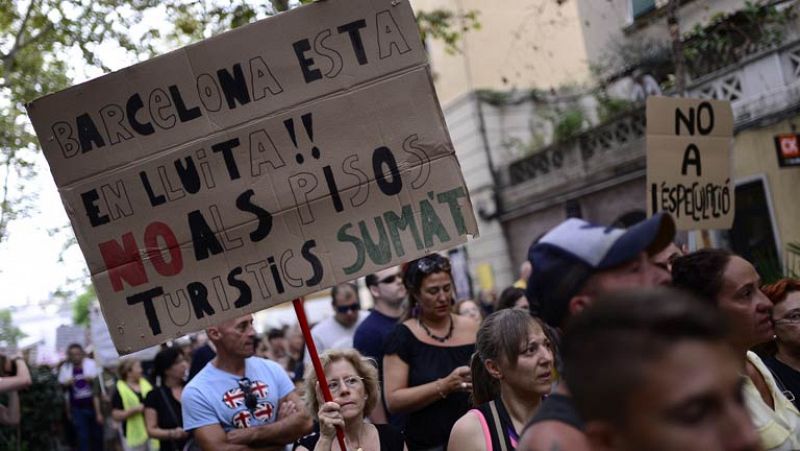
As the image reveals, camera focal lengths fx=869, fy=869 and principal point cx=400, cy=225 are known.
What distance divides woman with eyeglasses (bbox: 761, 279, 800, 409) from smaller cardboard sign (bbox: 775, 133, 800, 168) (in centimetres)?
818

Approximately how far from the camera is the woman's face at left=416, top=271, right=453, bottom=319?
16.6ft

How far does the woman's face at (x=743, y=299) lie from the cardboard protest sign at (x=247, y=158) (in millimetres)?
1133

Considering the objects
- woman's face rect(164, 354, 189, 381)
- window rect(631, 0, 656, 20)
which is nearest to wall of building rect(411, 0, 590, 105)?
window rect(631, 0, 656, 20)

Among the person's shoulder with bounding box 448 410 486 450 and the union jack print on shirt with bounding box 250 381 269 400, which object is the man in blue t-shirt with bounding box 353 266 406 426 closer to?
the union jack print on shirt with bounding box 250 381 269 400

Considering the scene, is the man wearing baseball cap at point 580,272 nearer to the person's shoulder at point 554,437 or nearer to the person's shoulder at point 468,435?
the person's shoulder at point 554,437

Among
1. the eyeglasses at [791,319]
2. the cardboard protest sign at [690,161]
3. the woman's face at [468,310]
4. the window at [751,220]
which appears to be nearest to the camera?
the eyeglasses at [791,319]

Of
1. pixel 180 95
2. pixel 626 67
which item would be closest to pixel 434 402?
pixel 180 95

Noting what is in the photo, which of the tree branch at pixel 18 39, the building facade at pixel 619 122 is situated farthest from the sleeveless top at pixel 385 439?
the tree branch at pixel 18 39

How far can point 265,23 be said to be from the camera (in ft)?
12.5

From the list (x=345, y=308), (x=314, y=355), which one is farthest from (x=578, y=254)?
(x=345, y=308)

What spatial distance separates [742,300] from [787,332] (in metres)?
0.85

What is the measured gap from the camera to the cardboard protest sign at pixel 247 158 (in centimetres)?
378

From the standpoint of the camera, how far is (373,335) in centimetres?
605

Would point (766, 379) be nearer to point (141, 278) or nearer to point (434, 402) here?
point (434, 402)
